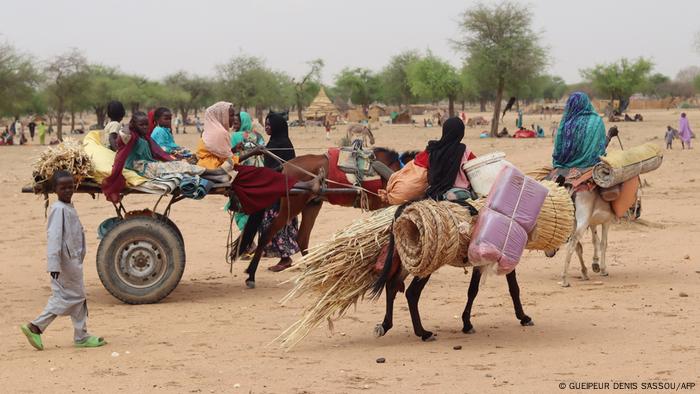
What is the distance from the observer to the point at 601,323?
27.4 ft

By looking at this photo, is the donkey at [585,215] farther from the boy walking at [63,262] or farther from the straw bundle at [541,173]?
the boy walking at [63,262]

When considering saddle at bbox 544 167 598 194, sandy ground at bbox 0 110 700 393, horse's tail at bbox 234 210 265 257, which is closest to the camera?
sandy ground at bbox 0 110 700 393

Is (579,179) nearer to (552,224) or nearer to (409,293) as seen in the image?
(552,224)

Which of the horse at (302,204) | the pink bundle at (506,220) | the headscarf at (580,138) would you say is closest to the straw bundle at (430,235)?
the pink bundle at (506,220)

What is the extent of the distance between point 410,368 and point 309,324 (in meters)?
1.03

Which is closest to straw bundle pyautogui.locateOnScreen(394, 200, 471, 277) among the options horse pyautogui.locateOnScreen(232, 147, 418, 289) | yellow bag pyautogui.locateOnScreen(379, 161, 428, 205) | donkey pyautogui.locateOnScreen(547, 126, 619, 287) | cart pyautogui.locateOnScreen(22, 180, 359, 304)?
yellow bag pyautogui.locateOnScreen(379, 161, 428, 205)

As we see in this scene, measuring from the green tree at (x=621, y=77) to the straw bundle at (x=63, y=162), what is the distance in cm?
6672

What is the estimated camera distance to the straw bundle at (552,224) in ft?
25.9

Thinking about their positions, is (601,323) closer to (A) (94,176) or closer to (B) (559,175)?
(B) (559,175)

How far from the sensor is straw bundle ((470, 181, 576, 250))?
25.9 ft

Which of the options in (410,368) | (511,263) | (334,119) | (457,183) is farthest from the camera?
(334,119)

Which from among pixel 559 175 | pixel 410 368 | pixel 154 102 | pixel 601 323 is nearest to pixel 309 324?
pixel 410 368

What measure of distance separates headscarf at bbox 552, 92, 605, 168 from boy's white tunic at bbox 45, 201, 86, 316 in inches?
216

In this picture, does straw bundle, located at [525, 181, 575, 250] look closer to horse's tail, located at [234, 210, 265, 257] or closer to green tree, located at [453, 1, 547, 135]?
horse's tail, located at [234, 210, 265, 257]
